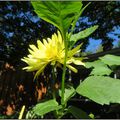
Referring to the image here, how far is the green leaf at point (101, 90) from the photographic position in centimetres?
70

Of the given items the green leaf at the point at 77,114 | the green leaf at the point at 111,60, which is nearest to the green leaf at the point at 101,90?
the green leaf at the point at 77,114

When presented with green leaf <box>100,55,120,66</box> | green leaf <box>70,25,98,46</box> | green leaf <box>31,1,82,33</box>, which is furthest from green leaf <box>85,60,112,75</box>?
green leaf <box>31,1,82,33</box>

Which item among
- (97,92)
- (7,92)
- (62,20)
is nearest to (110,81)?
(97,92)

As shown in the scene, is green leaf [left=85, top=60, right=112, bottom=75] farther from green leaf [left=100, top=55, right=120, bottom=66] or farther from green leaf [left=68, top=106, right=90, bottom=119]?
green leaf [left=68, top=106, right=90, bottom=119]

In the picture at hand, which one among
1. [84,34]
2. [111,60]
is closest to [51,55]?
[84,34]

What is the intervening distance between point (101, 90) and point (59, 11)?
0.59ft

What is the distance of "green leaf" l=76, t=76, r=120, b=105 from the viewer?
2.31 ft

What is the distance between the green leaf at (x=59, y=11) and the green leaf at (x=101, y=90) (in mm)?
127

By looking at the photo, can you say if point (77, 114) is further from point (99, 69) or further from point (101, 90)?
point (99, 69)

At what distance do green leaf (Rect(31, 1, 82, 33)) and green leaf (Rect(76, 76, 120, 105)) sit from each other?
127mm

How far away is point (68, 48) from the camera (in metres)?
0.78

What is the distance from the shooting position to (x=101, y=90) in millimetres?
742

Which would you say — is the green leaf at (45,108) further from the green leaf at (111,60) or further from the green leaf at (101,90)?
the green leaf at (111,60)

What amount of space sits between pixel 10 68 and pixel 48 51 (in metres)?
17.3
